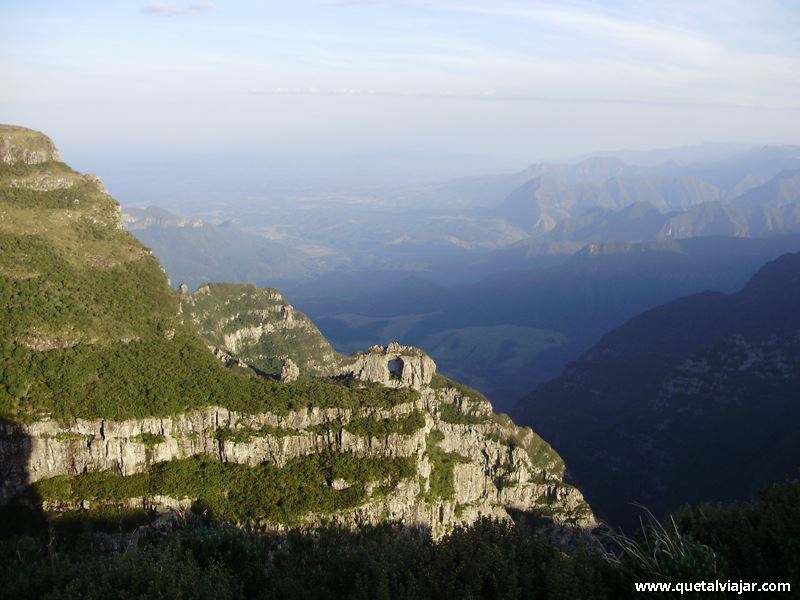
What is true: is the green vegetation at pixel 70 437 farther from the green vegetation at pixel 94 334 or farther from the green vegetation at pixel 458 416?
the green vegetation at pixel 458 416

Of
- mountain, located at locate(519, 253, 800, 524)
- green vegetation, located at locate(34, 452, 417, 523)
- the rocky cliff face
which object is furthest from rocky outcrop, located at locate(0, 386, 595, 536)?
the rocky cliff face

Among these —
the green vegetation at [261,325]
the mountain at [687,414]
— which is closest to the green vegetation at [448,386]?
the green vegetation at [261,325]

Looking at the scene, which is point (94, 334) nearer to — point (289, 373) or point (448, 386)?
point (289, 373)

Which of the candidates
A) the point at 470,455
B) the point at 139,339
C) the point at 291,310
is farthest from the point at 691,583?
A: the point at 291,310

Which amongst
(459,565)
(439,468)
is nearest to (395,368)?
(439,468)

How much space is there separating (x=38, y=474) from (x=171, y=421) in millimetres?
10116

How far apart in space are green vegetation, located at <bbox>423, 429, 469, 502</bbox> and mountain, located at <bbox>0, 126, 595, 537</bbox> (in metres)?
0.21

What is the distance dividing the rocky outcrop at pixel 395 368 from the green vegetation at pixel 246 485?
18.2 m

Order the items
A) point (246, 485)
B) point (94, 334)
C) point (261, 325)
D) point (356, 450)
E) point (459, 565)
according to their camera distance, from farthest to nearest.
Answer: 1. point (261, 325)
2. point (356, 450)
3. point (94, 334)
4. point (246, 485)
5. point (459, 565)

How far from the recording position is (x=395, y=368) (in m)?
81.4

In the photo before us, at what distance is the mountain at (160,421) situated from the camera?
48.7 meters

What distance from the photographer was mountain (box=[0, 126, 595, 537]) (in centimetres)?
4866

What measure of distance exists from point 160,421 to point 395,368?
1377 inches

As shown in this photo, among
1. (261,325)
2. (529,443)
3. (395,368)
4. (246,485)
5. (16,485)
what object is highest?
(261,325)
